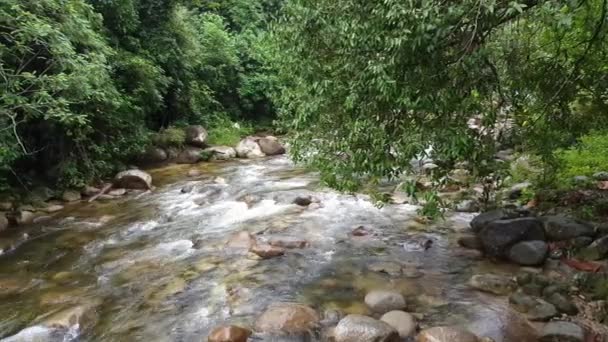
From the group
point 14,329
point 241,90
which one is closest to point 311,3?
point 14,329

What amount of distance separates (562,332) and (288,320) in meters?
2.59

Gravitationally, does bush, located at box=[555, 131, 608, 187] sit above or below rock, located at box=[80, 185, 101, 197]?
above

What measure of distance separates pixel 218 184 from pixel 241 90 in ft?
27.0

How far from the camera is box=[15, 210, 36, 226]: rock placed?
888 cm

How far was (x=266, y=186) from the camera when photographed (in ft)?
36.8

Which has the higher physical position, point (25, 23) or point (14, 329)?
point (25, 23)

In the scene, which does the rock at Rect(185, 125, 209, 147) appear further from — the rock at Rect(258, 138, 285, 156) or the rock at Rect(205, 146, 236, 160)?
the rock at Rect(258, 138, 285, 156)

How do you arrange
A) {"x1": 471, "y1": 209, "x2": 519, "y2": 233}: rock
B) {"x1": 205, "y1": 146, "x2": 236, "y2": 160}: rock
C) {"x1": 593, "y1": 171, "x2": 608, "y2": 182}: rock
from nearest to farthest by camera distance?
{"x1": 471, "y1": 209, "x2": 519, "y2": 233}: rock, {"x1": 593, "y1": 171, "x2": 608, "y2": 182}: rock, {"x1": 205, "y1": 146, "x2": 236, "y2": 160}: rock

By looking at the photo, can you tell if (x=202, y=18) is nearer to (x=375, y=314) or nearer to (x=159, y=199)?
(x=159, y=199)

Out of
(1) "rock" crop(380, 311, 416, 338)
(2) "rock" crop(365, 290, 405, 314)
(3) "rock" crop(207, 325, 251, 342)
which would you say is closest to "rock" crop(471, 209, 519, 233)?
(2) "rock" crop(365, 290, 405, 314)

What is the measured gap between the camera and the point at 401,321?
4.84 metres

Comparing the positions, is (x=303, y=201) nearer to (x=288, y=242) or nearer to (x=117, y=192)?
(x=288, y=242)

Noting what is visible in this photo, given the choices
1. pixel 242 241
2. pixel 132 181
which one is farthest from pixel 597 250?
pixel 132 181

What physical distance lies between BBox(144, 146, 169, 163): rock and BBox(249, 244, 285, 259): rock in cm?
791
